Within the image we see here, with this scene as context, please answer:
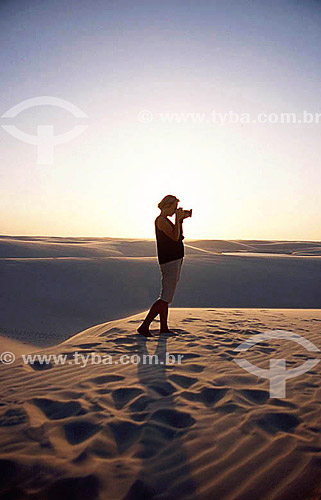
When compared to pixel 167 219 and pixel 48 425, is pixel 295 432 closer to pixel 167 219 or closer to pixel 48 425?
pixel 48 425

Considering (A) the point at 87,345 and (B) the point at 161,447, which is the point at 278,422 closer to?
(B) the point at 161,447

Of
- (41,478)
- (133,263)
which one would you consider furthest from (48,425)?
(133,263)

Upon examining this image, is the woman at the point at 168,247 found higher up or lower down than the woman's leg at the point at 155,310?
higher up

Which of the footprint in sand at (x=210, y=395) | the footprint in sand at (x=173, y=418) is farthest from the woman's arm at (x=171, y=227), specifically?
the footprint in sand at (x=173, y=418)

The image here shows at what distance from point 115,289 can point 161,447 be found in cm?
955

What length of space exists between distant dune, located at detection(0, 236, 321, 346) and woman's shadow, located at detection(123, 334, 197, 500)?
15.4 ft

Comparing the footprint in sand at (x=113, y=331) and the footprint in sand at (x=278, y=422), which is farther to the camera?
the footprint in sand at (x=113, y=331)

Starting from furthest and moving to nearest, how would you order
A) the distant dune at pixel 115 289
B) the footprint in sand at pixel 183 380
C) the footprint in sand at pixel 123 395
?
the distant dune at pixel 115 289 → the footprint in sand at pixel 183 380 → the footprint in sand at pixel 123 395

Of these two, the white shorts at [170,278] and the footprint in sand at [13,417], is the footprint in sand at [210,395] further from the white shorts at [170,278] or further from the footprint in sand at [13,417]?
the white shorts at [170,278]

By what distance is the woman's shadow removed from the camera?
6.32 feet

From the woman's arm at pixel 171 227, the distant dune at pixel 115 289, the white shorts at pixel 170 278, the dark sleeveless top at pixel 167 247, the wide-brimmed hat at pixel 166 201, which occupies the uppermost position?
the wide-brimmed hat at pixel 166 201

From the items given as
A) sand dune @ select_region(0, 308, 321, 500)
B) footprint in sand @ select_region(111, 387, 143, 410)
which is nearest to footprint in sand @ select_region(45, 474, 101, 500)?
sand dune @ select_region(0, 308, 321, 500)

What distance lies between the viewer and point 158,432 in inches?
96.0

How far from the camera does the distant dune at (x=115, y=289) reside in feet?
28.8
